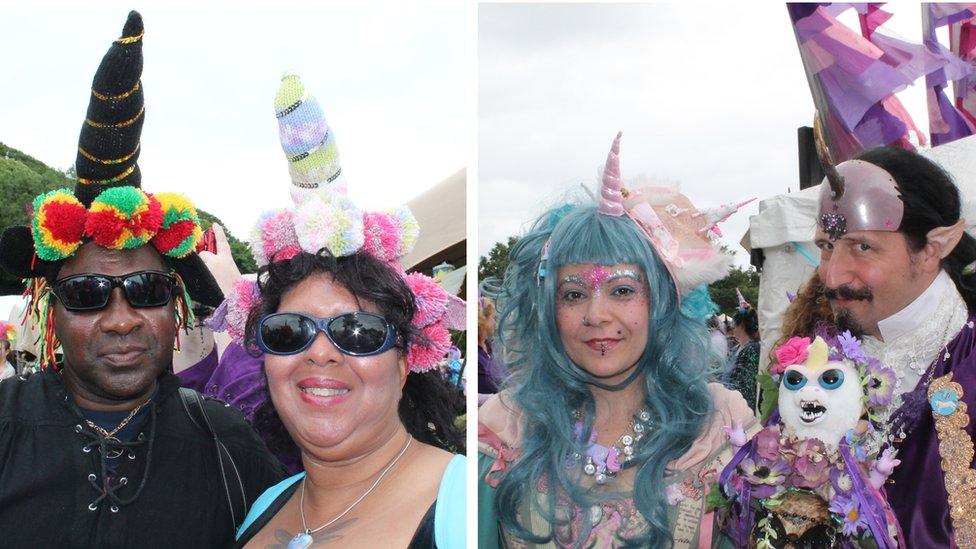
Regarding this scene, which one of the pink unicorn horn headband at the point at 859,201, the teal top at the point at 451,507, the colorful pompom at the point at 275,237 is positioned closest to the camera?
the teal top at the point at 451,507

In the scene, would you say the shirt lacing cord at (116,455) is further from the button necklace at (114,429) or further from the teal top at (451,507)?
the teal top at (451,507)

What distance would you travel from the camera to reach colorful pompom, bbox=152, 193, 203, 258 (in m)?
2.70

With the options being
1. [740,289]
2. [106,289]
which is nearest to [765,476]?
[106,289]

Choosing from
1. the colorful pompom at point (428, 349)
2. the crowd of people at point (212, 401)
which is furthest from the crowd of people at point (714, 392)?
the colorful pompom at point (428, 349)

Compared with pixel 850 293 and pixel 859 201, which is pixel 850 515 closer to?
pixel 850 293

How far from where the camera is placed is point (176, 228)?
2.72m

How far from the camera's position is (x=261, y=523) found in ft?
8.00

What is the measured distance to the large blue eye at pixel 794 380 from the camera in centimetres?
266

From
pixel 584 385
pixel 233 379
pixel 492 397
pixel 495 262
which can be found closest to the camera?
pixel 584 385

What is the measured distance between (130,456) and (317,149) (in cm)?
109

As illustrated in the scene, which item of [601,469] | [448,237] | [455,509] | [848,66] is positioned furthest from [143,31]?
[448,237]

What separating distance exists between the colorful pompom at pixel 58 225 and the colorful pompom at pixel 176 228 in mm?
227

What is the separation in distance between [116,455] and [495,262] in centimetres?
158

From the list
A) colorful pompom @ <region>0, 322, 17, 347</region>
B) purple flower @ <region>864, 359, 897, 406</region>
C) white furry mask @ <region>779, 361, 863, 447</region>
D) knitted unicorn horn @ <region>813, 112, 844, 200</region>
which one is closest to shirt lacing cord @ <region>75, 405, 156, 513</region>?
white furry mask @ <region>779, 361, 863, 447</region>
